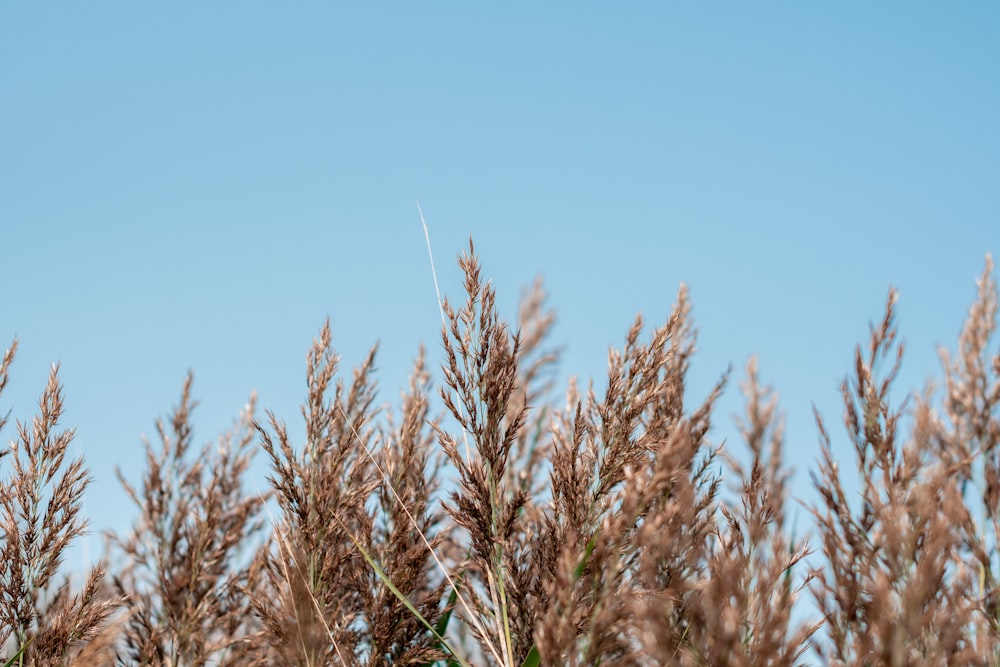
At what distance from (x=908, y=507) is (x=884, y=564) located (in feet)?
0.51

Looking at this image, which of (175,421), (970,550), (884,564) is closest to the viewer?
(884,564)

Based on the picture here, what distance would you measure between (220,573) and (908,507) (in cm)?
307

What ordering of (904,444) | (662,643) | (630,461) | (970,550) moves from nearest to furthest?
(662,643) < (904,444) < (630,461) < (970,550)

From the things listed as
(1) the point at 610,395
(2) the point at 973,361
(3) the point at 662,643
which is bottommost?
(3) the point at 662,643

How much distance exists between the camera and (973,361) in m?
3.95

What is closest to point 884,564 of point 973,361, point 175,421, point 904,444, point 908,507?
point 908,507

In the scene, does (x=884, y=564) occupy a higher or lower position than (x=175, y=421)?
lower

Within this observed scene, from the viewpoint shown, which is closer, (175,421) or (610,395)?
(610,395)

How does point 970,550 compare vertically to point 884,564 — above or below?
above

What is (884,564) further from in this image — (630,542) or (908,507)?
(630,542)

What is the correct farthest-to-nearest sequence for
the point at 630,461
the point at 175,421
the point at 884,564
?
the point at 175,421, the point at 630,461, the point at 884,564

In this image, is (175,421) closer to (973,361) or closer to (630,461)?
(630,461)

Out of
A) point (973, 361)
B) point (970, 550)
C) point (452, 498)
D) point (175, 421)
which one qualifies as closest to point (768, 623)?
point (452, 498)

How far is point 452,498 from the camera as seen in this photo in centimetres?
248
